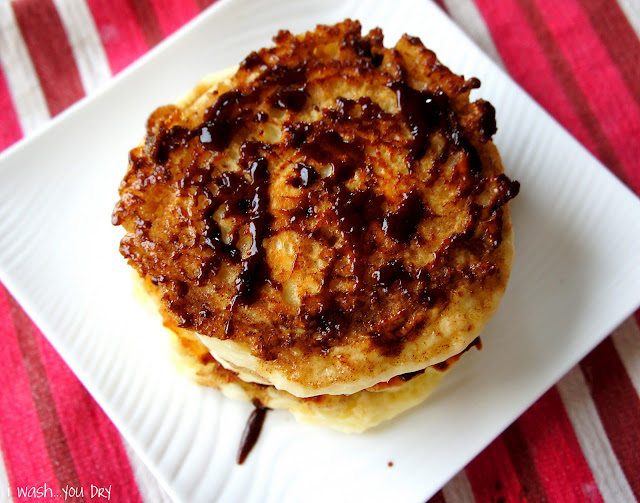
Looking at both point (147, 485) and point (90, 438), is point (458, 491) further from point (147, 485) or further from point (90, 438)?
point (90, 438)

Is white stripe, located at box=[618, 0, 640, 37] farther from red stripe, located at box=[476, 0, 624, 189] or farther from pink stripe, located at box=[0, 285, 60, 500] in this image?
pink stripe, located at box=[0, 285, 60, 500]

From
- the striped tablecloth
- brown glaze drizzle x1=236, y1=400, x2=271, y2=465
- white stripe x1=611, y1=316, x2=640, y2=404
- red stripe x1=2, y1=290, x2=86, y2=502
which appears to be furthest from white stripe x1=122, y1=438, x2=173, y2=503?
white stripe x1=611, y1=316, x2=640, y2=404

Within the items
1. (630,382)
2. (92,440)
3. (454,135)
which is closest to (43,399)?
(92,440)

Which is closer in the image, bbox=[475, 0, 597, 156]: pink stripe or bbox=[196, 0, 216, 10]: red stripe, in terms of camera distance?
bbox=[475, 0, 597, 156]: pink stripe

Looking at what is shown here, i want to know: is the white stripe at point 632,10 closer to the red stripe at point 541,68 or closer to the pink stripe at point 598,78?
the pink stripe at point 598,78

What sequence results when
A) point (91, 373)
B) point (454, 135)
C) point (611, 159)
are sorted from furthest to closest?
point (611, 159), point (91, 373), point (454, 135)

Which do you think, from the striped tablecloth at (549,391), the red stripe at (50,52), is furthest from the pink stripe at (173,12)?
the red stripe at (50,52)

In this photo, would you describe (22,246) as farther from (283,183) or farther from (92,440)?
(283,183)
